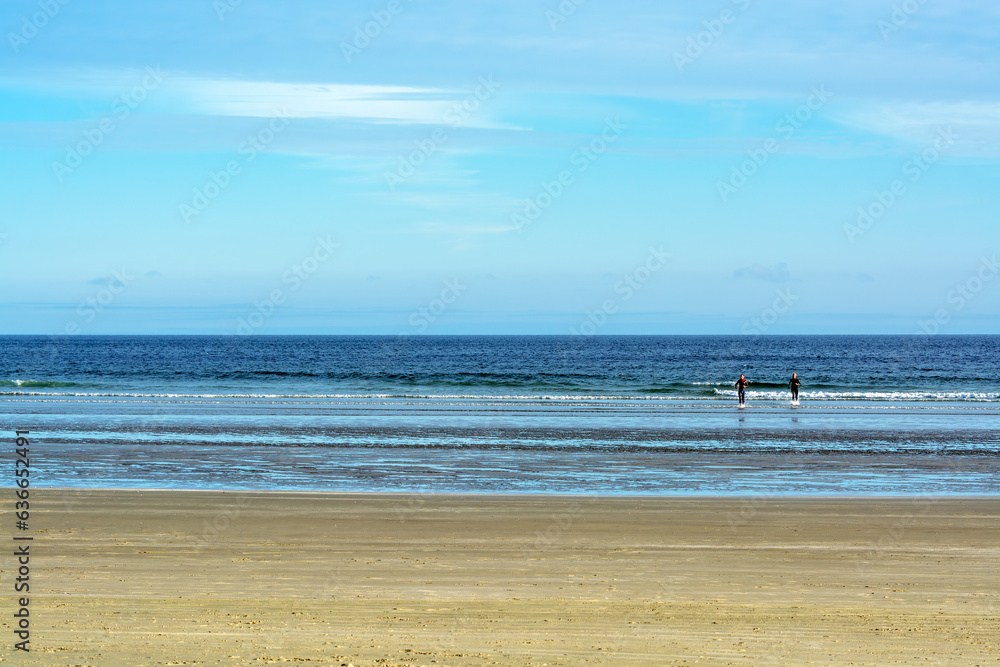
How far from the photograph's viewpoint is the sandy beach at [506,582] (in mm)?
7418

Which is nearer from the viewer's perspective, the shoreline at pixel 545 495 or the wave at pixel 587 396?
the shoreline at pixel 545 495

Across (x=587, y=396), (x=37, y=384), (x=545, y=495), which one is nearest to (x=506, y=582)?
(x=545, y=495)

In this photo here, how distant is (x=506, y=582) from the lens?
970 centimetres

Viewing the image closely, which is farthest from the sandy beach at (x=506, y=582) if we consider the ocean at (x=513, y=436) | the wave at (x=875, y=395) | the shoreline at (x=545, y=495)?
the wave at (x=875, y=395)

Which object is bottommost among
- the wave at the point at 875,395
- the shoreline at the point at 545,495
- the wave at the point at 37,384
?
the shoreline at the point at 545,495

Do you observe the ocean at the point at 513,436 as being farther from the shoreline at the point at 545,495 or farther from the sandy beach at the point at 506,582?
the sandy beach at the point at 506,582

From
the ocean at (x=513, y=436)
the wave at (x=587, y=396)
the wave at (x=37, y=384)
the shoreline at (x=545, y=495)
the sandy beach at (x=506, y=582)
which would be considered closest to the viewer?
the sandy beach at (x=506, y=582)

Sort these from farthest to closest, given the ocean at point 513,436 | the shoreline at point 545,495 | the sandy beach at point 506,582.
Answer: the ocean at point 513,436 → the shoreline at point 545,495 → the sandy beach at point 506,582

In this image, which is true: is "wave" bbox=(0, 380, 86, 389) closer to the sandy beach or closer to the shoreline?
the shoreline

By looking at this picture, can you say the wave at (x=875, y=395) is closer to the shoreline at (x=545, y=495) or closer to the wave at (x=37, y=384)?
the shoreline at (x=545, y=495)

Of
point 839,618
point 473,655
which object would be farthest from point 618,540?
point 473,655

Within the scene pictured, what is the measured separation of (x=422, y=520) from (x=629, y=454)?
10.7 meters

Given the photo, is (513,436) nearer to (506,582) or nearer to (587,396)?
(506,582)

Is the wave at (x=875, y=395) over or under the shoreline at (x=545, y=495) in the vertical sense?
over
